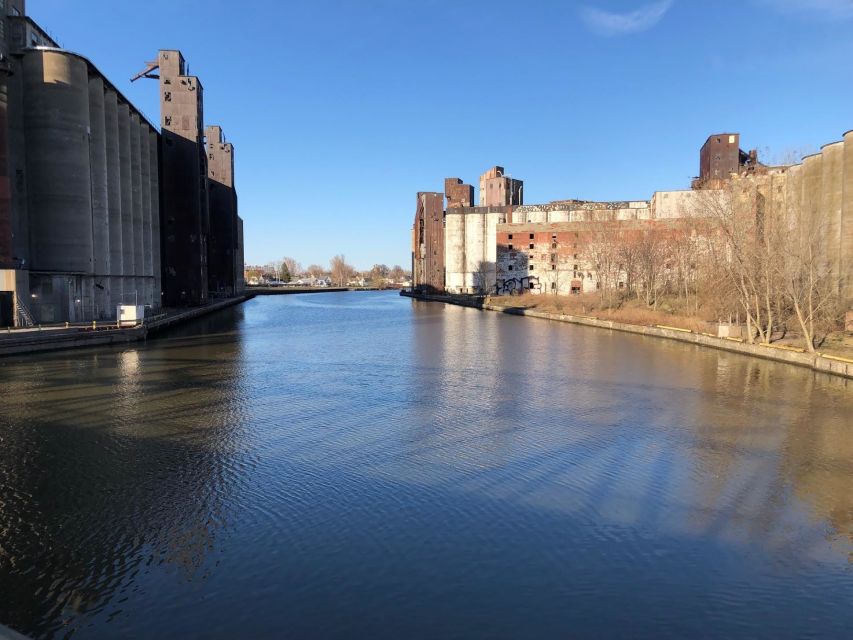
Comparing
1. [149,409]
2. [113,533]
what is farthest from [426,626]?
[149,409]

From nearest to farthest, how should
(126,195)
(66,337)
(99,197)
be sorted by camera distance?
(66,337), (99,197), (126,195)

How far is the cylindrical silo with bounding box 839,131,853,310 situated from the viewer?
3009cm

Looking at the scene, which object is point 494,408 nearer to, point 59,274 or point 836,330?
point 836,330

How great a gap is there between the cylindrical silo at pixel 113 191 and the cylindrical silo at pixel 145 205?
6.52 m

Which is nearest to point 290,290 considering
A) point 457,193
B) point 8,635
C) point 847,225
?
point 457,193

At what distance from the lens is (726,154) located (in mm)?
68188

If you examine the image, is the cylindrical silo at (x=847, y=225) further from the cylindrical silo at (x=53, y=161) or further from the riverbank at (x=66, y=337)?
the cylindrical silo at (x=53, y=161)

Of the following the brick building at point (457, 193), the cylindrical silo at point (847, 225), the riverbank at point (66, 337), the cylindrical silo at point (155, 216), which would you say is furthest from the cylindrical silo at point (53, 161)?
the brick building at point (457, 193)

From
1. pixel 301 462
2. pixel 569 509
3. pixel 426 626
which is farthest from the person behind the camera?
pixel 301 462

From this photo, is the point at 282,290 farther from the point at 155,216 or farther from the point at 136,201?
the point at 136,201

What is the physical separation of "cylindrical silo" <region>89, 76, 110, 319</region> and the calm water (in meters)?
18.6

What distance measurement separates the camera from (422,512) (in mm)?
8227

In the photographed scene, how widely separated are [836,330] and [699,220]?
1203 centimetres

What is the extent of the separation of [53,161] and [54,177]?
799 millimetres
